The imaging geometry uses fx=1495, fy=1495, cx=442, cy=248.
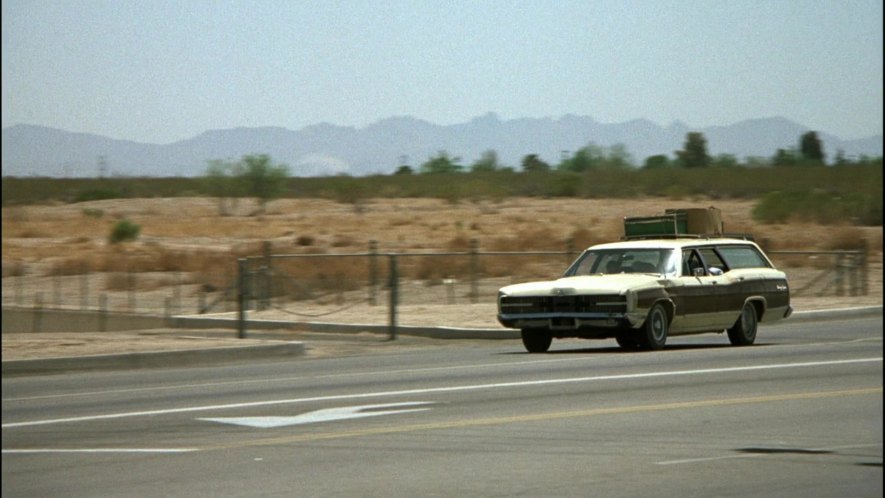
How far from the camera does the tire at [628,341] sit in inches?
816

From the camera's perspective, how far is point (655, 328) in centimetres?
2062

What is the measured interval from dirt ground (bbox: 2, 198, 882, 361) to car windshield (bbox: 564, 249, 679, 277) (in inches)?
159

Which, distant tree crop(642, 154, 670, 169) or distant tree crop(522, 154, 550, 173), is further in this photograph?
distant tree crop(522, 154, 550, 173)

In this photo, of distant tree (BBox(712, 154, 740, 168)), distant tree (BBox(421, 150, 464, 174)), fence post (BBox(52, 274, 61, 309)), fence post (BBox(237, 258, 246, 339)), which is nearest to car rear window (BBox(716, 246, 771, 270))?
fence post (BBox(237, 258, 246, 339))

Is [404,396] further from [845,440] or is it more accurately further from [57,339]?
[57,339]

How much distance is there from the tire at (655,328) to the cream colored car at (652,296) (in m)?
0.01

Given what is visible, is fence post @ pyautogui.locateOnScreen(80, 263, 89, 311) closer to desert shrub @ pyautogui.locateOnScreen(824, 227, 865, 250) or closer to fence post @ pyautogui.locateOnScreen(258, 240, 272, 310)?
fence post @ pyautogui.locateOnScreen(258, 240, 272, 310)

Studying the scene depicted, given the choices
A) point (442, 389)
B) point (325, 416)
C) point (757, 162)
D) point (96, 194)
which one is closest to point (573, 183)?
point (757, 162)

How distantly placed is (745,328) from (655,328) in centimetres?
206

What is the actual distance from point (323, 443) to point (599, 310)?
28.5ft

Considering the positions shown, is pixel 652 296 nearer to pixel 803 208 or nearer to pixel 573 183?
pixel 803 208

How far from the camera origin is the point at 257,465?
424 inches

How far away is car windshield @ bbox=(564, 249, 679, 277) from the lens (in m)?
21.1

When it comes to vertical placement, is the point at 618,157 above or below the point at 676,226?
above
